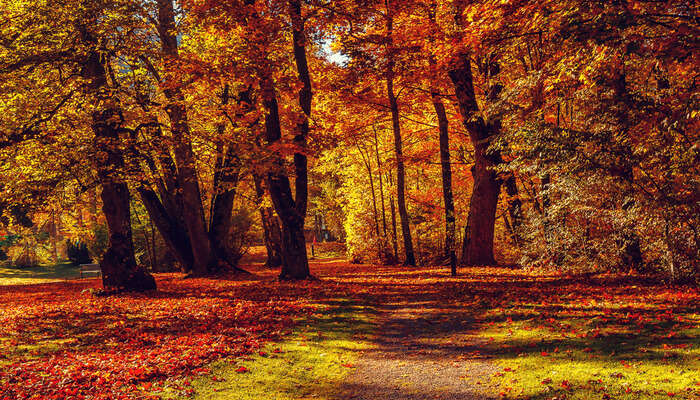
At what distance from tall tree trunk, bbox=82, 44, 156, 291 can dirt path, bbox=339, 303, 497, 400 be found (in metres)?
9.95

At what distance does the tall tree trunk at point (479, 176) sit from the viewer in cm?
1973

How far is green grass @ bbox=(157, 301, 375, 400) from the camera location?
6.75 meters

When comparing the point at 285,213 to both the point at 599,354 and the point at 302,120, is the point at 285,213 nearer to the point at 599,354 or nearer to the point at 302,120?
the point at 302,120

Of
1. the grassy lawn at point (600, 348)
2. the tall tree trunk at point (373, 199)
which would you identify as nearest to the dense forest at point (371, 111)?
the grassy lawn at point (600, 348)

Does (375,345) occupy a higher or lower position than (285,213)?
lower

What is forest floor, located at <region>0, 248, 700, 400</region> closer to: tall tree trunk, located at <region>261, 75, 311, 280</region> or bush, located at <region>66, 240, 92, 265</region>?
tall tree trunk, located at <region>261, 75, 311, 280</region>

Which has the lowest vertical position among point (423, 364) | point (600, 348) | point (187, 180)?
point (423, 364)

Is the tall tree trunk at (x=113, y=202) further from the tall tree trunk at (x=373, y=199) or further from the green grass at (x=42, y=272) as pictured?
the green grass at (x=42, y=272)

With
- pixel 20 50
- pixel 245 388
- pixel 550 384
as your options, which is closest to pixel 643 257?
pixel 550 384

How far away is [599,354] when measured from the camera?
7461mm

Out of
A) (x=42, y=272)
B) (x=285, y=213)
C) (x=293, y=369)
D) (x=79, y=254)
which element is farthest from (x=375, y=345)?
(x=79, y=254)

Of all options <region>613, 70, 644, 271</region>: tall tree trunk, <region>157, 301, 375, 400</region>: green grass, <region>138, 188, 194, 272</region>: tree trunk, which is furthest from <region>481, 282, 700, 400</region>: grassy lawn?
<region>138, 188, 194, 272</region>: tree trunk

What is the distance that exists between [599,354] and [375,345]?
12.5 ft

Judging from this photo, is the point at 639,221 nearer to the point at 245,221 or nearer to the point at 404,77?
the point at 404,77
